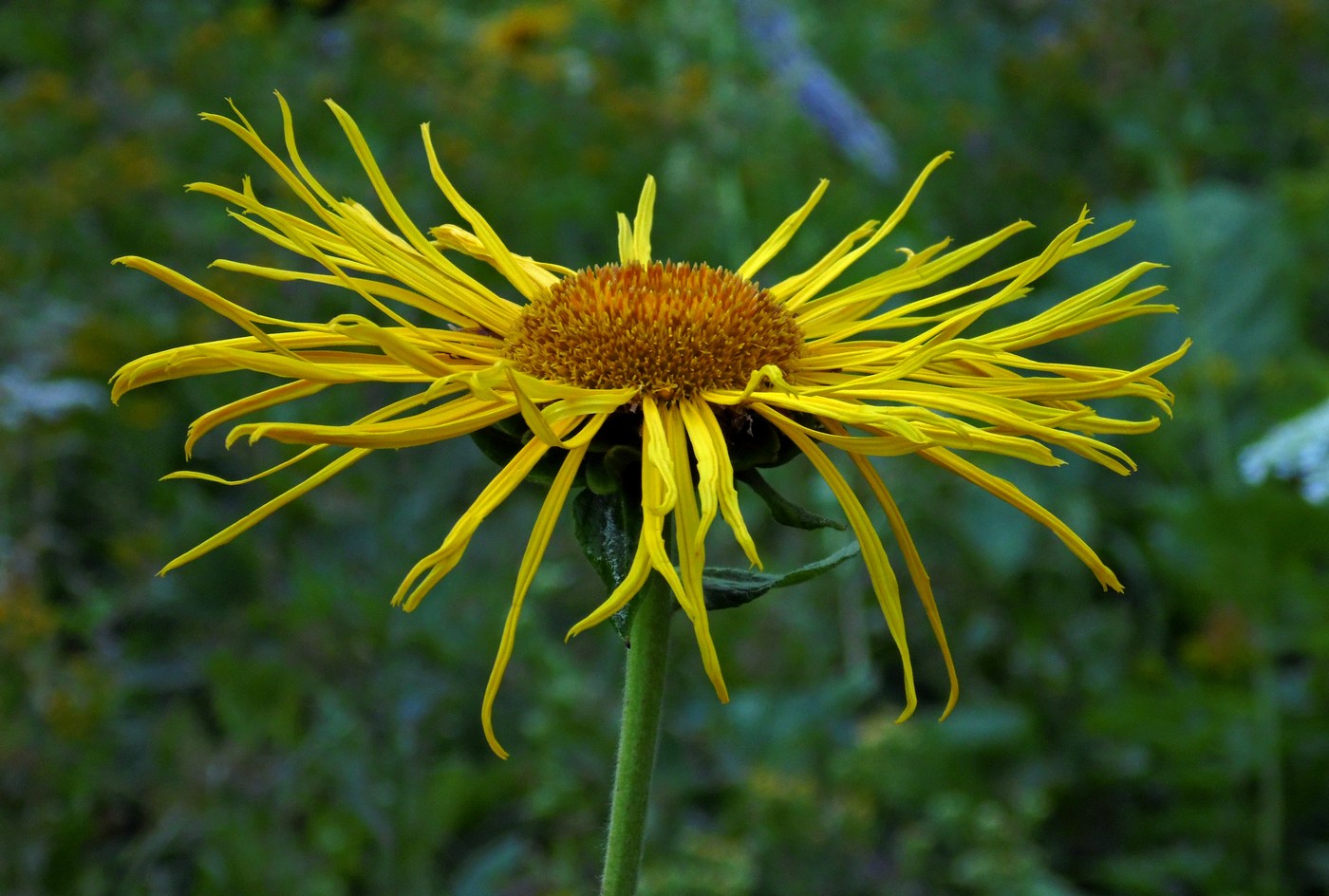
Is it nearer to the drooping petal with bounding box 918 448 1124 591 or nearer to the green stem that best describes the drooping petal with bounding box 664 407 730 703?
the green stem

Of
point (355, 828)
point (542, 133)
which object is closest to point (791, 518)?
point (355, 828)

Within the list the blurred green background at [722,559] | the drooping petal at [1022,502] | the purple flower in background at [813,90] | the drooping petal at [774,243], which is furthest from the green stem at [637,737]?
the purple flower in background at [813,90]

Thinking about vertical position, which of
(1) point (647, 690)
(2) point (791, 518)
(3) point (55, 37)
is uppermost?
(3) point (55, 37)

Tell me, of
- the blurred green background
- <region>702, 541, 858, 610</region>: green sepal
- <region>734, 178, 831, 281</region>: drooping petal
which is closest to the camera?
<region>702, 541, 858, 610</region>: green sepal

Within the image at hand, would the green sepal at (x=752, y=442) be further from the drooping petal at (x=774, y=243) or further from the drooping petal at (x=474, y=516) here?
the drooping petal at (x=774, y=243)

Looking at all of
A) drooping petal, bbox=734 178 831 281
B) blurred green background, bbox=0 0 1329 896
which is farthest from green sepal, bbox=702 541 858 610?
blurred green background, bbox=0 0 1329 896

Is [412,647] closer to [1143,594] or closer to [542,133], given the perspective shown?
[1143,594]
